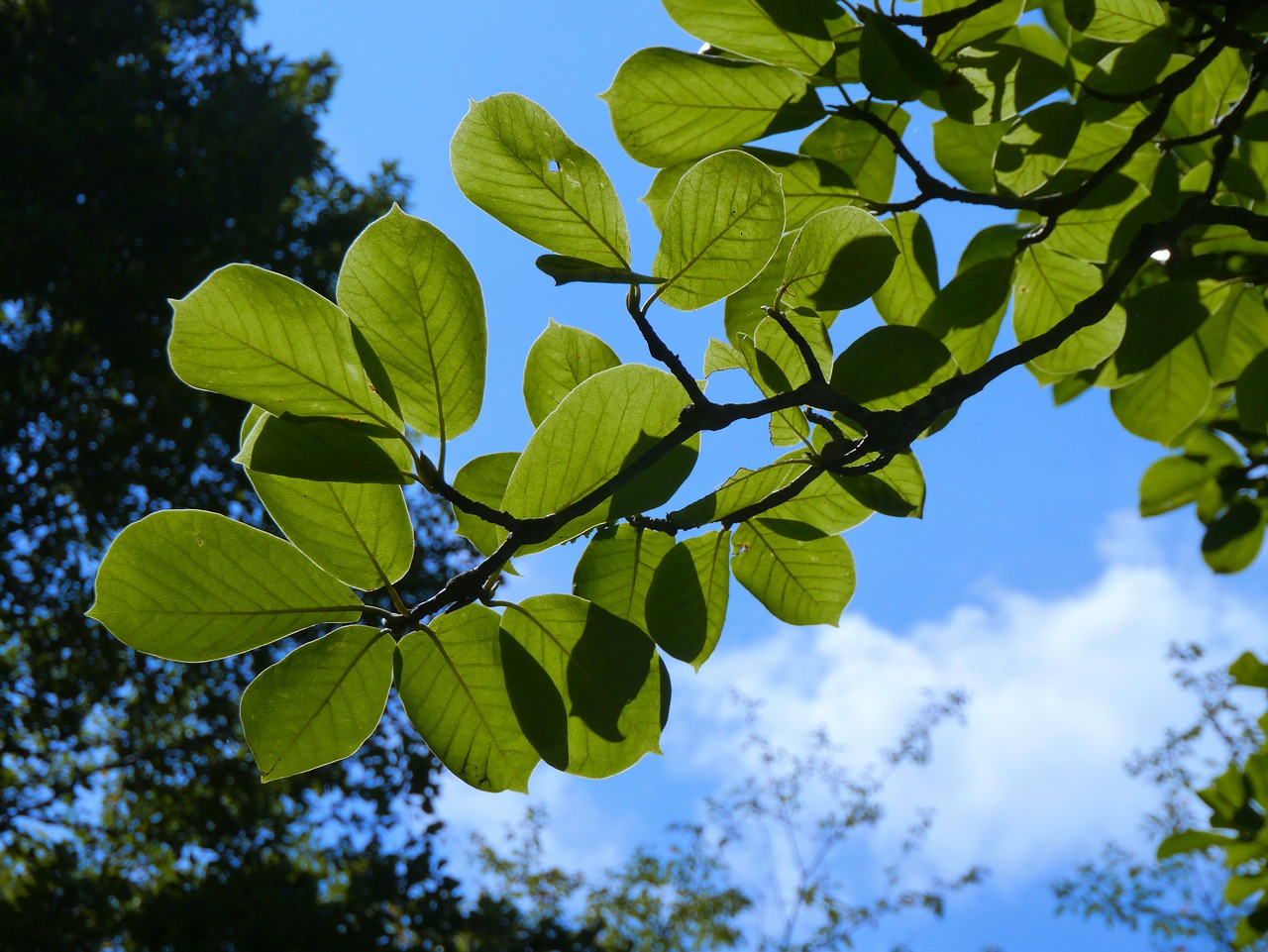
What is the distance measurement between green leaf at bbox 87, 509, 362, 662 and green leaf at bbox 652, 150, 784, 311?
0.34m

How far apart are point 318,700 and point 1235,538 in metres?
1.56

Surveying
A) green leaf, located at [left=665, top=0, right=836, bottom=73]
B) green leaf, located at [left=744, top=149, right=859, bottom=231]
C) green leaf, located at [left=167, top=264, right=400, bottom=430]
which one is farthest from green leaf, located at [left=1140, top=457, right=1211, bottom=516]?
green leaf, located at [left=167, top=264, right=400, bottom=430]

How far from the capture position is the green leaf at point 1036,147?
0.97 m

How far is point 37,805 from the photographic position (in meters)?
5.45

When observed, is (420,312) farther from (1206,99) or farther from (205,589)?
(1206,99)

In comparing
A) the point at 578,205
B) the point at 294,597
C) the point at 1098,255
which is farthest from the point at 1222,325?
the point at 294,597

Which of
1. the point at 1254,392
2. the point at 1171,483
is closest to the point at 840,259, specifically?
the point at 1254,392

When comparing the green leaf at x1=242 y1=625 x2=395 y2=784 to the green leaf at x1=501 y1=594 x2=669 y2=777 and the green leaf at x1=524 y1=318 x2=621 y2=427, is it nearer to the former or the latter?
the green leaf at x1=501 y1=594 x2=669 y2=777

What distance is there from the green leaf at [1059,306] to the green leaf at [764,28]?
36 centimetres

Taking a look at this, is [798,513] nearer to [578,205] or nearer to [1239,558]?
[578,205]

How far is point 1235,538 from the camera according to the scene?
1562mm

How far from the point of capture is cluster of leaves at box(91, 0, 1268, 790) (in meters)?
0.61

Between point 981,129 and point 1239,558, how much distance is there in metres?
1.01

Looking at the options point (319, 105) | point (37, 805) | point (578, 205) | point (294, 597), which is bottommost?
point (294, 597)
